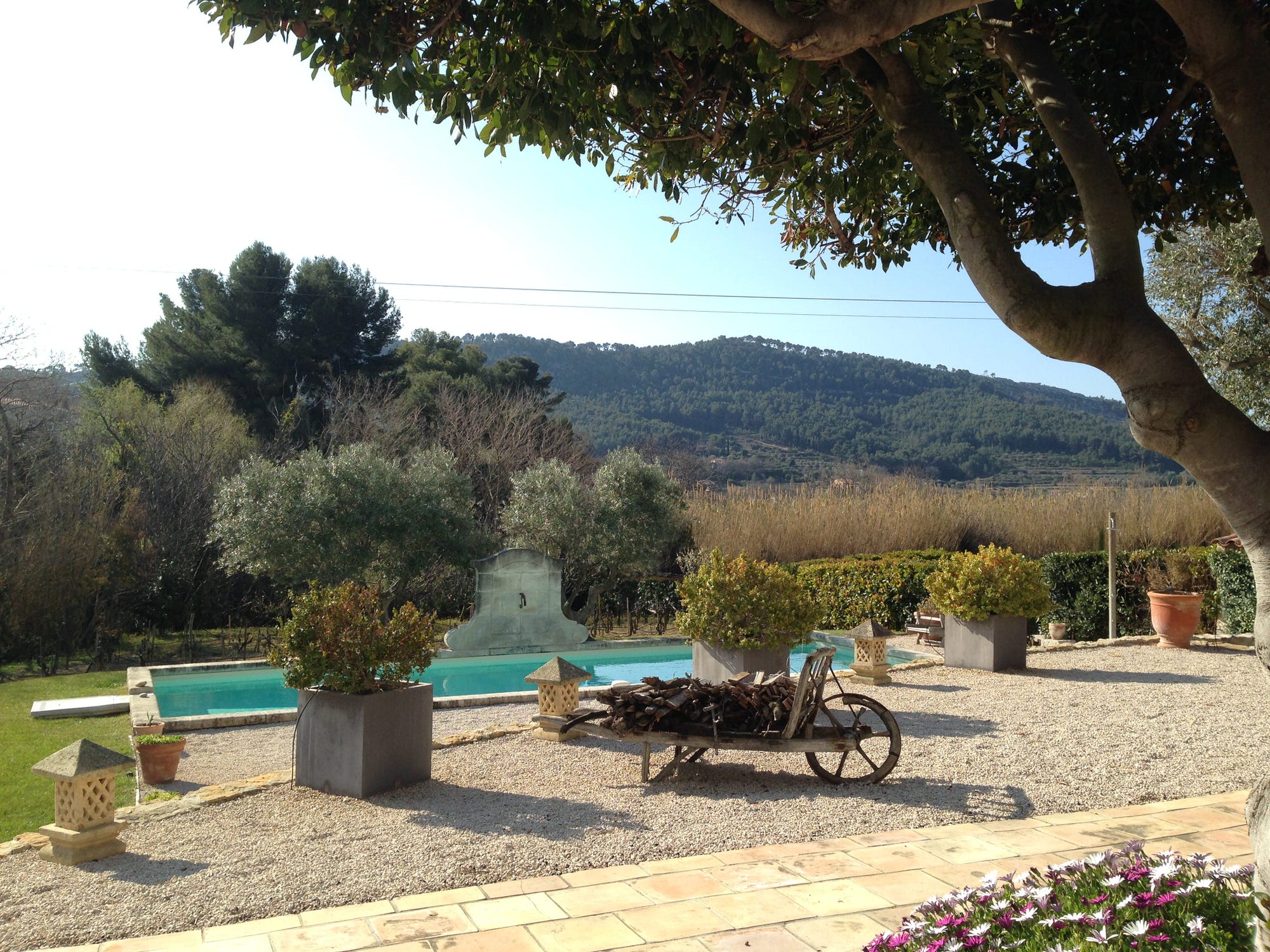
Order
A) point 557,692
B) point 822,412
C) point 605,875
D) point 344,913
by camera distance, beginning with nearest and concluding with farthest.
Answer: point 344,913 → point 605,875 → point 557,692 → point 822,412

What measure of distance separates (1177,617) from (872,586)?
174 inches

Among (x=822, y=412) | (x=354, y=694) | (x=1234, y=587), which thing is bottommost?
(x=354, y=694)

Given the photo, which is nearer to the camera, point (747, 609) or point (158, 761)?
point (158, 761)

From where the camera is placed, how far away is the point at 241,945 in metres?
3.38

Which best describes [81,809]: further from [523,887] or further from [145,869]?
[523,887]

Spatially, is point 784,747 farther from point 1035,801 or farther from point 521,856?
point 521,856

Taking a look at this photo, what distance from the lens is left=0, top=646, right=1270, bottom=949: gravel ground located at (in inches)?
155

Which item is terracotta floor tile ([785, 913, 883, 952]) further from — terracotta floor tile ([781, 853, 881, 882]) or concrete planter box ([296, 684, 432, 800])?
concrete planter box ([296, 684, 432, 800])

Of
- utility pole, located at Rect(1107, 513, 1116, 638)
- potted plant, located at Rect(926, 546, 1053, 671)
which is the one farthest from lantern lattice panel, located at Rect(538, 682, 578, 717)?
utility pole, located at Rect(1107, 513, 1116, 638)

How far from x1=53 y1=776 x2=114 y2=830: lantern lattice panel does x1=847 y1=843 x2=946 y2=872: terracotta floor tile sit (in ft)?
11.5

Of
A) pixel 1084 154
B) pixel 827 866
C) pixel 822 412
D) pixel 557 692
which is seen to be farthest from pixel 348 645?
pixel 822 412

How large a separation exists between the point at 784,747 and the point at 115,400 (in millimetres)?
21514

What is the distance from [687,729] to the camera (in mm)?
A: 5703

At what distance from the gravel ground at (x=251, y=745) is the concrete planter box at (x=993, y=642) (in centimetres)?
457
